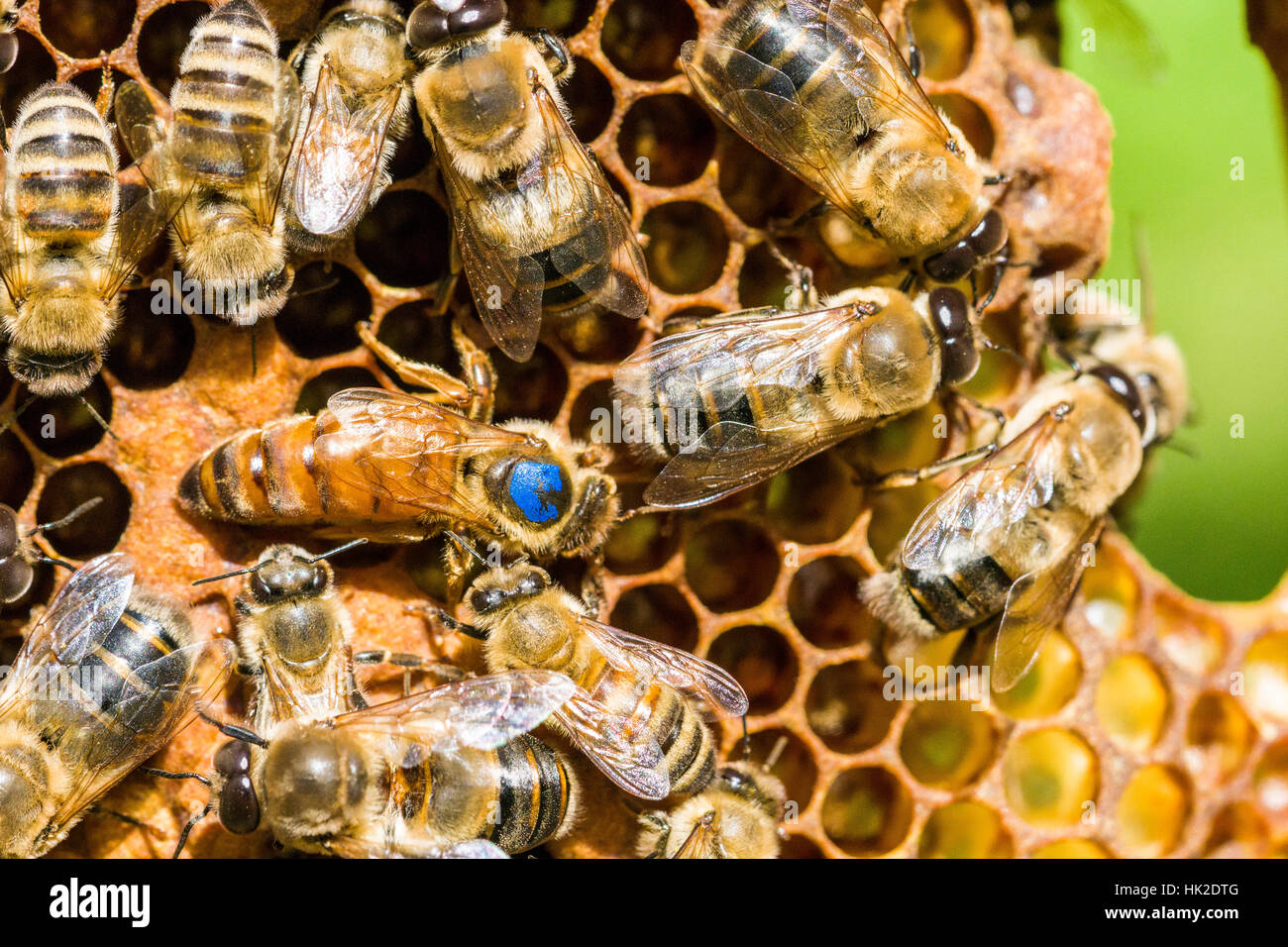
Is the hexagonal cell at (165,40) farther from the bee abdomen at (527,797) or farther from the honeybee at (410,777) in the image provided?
the bee abdomen at (527,797)

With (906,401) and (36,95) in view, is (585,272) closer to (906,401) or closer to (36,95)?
(906,401)

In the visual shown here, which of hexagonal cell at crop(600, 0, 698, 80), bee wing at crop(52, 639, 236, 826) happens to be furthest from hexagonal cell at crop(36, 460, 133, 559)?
hexagonal cell at crop(600, 0, 698, 80)

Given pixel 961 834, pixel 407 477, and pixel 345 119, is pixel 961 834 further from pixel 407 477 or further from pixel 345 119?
pixel 345 119

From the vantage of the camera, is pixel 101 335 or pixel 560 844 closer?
pixel 101 335

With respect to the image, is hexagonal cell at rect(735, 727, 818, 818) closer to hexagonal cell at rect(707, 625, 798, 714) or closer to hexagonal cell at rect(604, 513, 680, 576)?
hexagonal cell at rect(707, 625, 798, 714)

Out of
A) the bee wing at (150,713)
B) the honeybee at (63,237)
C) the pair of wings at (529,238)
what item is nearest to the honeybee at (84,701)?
the bee wing at (150,713)

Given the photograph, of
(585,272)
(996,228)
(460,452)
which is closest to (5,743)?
(460,452)
